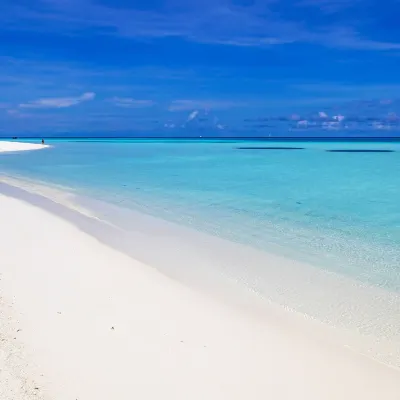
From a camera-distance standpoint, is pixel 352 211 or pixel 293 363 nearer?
pixel 293 363

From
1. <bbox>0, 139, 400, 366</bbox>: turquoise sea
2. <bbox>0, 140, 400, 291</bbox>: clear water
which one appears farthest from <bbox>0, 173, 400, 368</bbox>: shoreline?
<bbox>0, 140, 400, 291</bbox>: clear water

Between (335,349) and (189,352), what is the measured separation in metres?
1.58

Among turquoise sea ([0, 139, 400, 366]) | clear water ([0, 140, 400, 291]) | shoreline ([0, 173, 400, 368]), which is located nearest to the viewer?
shoreline ([0, 173, 400, 368])

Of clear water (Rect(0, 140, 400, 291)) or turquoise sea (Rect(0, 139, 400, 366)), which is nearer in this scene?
turquoise sea (Rect(0, 139, 400, 366))

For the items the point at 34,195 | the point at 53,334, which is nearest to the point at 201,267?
the point at 53,334

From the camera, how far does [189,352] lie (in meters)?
4.55

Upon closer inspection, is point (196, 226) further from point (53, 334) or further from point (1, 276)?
point (53, 334)

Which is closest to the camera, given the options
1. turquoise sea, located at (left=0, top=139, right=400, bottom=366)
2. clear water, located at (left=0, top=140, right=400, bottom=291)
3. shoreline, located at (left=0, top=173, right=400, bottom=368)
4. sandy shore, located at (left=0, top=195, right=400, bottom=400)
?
sandy shore, located at (left=0, top=195, right=400, bottom=400)

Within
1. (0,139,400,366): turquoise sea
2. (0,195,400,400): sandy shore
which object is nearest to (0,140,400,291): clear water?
(0,139,400,366): turquoise sea

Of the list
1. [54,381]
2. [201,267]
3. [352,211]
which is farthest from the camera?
[352,211]

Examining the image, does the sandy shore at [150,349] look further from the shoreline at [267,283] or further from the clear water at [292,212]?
the clear water at [292,212]

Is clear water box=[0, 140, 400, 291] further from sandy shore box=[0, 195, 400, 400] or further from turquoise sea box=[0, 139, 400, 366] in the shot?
sandy shore box=[0, 195, 400, 400]

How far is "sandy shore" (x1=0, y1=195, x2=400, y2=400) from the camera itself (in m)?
3.91

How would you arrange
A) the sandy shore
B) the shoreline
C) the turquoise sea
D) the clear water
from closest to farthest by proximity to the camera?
the sandy shore, the shoreline, the turquoise sea, the clear water
